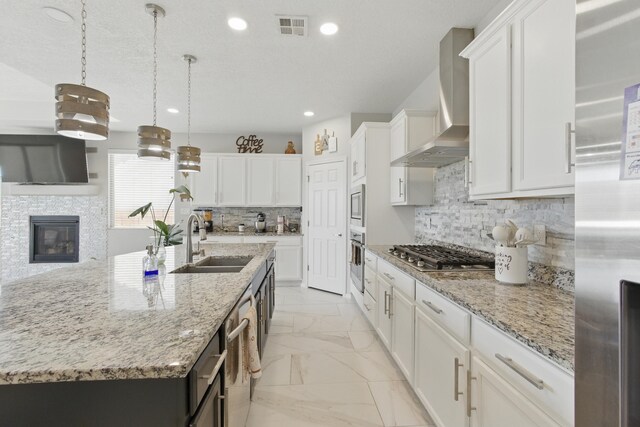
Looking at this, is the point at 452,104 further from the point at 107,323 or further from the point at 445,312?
the point at 107,323

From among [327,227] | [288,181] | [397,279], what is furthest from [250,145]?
[397,279]

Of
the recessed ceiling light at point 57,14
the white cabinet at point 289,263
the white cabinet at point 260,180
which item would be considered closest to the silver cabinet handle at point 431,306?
the recessed ceiling light at point 57,14

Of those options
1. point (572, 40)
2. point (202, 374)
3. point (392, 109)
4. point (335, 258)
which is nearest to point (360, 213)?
point (335, 258)

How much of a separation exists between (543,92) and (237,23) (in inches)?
85.7

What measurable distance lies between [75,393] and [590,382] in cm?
116

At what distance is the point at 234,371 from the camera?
1.33 meters

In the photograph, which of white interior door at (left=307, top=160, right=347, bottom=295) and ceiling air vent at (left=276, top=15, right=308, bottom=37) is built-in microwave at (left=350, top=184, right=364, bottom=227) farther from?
ceiling air vent at (left=276, top=15, right=308, bottom=37)

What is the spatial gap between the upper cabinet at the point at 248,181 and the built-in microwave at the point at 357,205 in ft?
5.29

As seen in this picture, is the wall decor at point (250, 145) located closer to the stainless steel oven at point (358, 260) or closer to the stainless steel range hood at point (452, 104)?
the stainless steel oven at point (358, 260)

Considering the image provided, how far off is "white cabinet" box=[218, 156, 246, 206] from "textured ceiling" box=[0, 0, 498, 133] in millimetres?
1105

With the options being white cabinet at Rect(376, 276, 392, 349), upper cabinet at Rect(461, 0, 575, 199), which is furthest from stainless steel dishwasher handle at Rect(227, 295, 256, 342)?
upper cabinet at Rect(461, 0, 575, 199)

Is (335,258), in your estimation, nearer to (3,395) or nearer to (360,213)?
(360,213)

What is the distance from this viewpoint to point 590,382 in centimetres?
61

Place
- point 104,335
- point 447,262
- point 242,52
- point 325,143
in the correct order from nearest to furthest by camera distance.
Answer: point 104,335 → point 447,262 → point 242,52 → point 325,143
